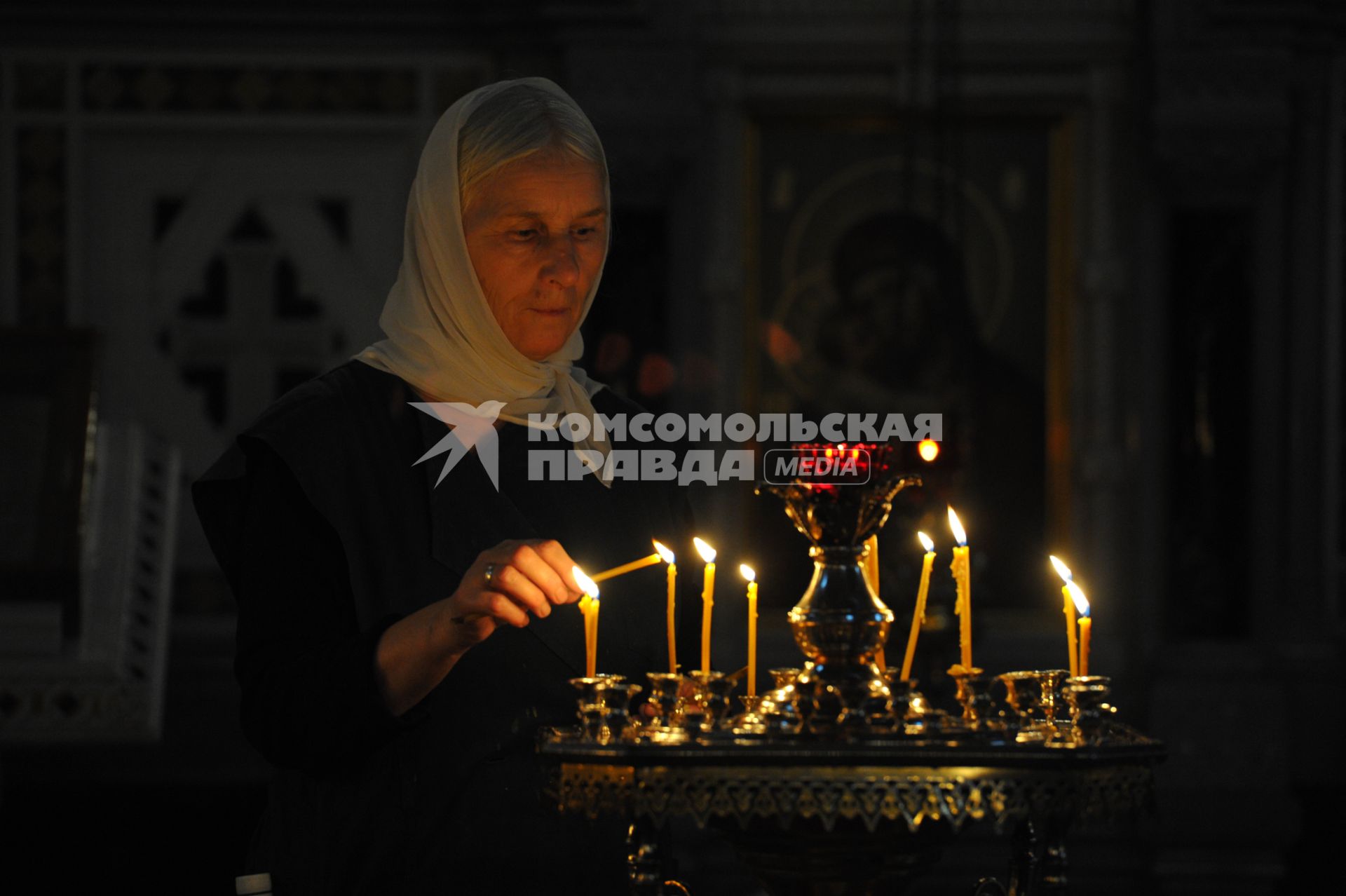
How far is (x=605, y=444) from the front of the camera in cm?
199

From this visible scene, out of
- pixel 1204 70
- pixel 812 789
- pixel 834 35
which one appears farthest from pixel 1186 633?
pixel 812 789

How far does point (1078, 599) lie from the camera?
65.7 inches

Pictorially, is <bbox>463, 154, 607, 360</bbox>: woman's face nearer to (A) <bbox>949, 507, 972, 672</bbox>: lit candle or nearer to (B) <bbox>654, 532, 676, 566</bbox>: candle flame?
(B) <bbox>654, 532, 676, 566</bbox>: candle flame

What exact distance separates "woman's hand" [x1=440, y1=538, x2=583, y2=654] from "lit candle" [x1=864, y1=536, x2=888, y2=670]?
0.35 metres

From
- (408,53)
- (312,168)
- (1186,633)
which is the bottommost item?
(1186,633)

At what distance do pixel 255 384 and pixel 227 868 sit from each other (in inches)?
71.7

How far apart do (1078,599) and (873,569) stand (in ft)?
0.84

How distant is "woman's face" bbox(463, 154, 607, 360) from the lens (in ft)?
5.91

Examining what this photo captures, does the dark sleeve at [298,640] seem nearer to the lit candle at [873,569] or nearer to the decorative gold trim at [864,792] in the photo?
the decorative gold trim at [864,792]

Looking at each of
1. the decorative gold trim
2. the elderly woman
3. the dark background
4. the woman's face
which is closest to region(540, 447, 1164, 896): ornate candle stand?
the decorative gold trim

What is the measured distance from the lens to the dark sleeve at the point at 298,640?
1587 millimetres

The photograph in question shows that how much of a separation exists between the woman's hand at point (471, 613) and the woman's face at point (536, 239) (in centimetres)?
42

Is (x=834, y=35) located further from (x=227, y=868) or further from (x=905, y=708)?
(x=905, y=708)

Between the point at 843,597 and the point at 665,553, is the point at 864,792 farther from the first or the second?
the point at 665,553
